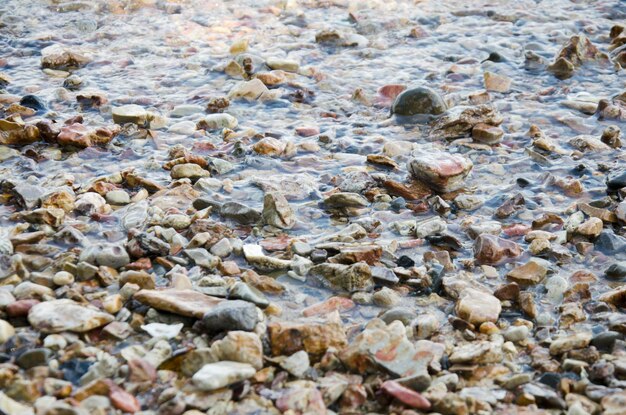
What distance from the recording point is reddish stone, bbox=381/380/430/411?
2939 millimetres

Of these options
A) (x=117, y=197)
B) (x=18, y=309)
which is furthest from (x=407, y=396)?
(x=117, y=197)

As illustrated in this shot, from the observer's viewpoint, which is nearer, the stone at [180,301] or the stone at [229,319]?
the stone at [229,319]

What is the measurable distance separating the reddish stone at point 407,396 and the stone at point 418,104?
3.59 m

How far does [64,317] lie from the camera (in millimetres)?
3295

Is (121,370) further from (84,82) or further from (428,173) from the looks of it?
(84,82)

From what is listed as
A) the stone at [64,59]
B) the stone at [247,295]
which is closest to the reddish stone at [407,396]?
the stone at [247,295]

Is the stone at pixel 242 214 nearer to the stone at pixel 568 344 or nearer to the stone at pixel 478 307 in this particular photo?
the stone at pixel 478 307

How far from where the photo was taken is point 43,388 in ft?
9.62

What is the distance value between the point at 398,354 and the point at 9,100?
4.47m

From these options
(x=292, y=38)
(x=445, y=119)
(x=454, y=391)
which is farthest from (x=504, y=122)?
(x=454, y=391)

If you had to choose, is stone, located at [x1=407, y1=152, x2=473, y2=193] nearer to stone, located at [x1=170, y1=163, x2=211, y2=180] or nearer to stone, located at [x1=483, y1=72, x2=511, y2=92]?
stone, located at [x1=170, y1=163, x2=211, y2=180]

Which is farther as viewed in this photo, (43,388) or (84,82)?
(84,82)

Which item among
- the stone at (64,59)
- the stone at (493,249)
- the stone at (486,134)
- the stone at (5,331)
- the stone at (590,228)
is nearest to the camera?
the stone at (5,331)

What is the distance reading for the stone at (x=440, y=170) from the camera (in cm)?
494
